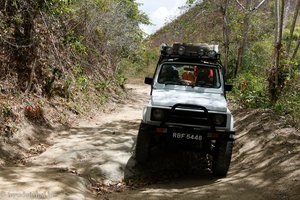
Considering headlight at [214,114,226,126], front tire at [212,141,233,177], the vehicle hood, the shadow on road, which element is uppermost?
the vehicle hood

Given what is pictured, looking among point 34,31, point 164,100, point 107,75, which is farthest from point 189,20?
point 164,100

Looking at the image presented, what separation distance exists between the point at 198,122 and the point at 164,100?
727mm

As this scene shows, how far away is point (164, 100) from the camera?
254 inches

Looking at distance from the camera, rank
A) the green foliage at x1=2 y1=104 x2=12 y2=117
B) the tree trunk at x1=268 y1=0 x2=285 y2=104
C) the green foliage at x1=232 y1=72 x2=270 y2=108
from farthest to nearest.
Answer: the green foliage at x1=232 y1=72 x2=270 y2=108, the tree trunk at x1=268 y1=0 x2=285 y2=104, the green foliage at x1=2 y1=104 x2=12 y2=117

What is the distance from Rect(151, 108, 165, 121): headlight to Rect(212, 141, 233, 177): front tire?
3.67 feet

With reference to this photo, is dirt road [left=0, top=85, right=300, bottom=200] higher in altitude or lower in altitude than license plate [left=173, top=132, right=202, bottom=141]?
lower

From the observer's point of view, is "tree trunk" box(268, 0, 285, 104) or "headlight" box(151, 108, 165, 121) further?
"tree trunk" box(268, 0, 285, 104)

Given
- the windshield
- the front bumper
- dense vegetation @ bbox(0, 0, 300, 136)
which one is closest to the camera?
the front bumper

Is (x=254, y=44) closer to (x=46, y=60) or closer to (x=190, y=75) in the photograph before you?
(x=46, y=60)

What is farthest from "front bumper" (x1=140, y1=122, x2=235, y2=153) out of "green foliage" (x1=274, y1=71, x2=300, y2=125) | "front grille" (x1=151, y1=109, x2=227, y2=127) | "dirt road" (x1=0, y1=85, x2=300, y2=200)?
"green foliage" (x1=274, y1=71, x2=300, y2=125)

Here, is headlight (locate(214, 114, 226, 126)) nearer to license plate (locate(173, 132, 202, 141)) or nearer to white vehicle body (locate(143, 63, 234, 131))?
white vehicle body (locate(143, 63, 234, 131))

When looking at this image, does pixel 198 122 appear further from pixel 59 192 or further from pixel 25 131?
pixel 25 131

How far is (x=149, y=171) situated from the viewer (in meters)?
6.91

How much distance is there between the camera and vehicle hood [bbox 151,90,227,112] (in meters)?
6.30
